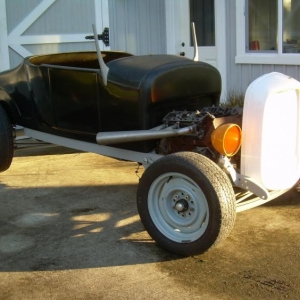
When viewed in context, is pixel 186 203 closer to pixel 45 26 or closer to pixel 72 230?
pixel 72 230

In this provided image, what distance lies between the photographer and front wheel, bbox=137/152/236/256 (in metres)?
3.98

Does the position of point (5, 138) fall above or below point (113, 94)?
below

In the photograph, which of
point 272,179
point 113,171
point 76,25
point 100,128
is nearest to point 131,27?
point 76,25

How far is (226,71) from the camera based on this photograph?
352 inches

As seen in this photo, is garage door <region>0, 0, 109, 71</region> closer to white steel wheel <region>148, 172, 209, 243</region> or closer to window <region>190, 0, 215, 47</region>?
window <region>190, 0, 215, 47</region>

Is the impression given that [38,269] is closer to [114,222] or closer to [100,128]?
[114,222]

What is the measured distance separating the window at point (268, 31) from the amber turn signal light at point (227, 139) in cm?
399

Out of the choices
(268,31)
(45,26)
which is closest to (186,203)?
(268,31)

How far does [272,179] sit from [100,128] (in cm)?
157

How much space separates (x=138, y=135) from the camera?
182 inches

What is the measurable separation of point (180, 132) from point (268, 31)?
4623mm

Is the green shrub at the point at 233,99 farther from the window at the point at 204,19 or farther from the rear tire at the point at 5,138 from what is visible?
the rear tire at the point at 5,138

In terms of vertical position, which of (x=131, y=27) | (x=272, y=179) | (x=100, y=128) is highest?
(x=131, y=27)

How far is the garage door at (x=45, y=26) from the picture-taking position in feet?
Answer: 28.1
